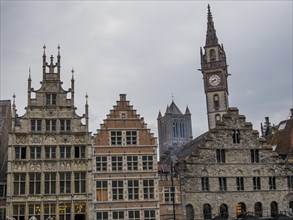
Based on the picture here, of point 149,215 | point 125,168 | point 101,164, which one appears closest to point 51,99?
point 101,164

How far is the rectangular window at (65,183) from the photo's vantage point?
41938 millimetres

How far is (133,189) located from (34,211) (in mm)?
8955

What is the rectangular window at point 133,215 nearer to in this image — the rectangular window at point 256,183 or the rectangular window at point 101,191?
the rectangular window at point 101,191

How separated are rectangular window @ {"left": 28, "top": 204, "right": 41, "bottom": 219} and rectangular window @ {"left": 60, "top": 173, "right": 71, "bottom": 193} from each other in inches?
97.8

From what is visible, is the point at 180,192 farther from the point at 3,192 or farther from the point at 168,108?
the point at 168,108

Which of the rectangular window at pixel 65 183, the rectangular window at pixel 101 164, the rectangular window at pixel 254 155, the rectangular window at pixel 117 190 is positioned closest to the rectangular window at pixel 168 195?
the rectangular window at pixel 117 190

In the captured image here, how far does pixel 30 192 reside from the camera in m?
41.4

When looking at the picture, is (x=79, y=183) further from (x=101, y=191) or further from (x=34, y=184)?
(x=34, y=184)

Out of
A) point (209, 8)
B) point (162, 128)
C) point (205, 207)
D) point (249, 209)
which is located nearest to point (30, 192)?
point (205, 207)

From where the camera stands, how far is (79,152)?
141ft

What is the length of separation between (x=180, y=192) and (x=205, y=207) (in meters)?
3.01

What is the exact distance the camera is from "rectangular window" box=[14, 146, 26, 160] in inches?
1646

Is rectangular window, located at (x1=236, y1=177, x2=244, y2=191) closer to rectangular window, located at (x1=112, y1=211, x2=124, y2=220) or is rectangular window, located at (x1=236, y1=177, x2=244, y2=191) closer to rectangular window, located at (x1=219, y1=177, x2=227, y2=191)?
rectangular window, located at (x1=219, y1=177, x2=227, y2=191)

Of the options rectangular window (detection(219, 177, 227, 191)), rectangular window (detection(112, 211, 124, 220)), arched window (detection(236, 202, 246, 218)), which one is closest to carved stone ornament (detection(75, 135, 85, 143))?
rectangular window (detection(112, 211, 124, 220))
